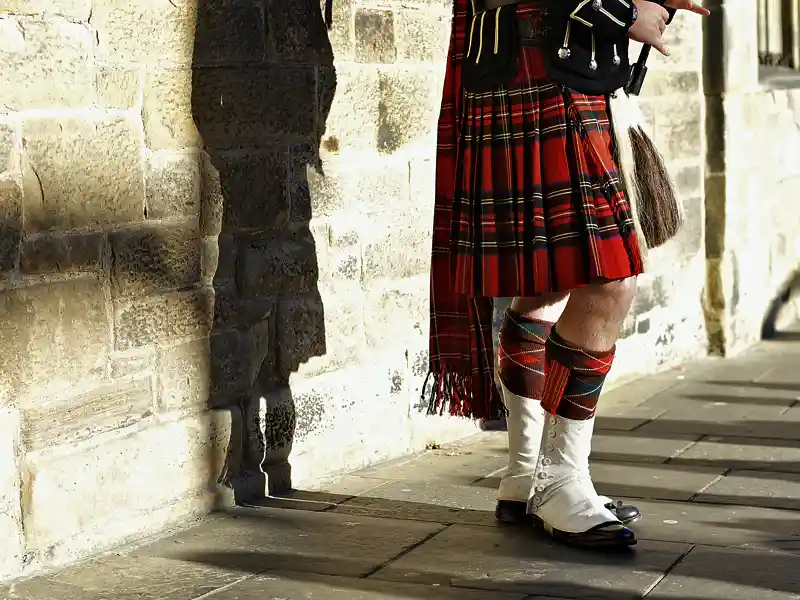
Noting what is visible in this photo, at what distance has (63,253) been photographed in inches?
131

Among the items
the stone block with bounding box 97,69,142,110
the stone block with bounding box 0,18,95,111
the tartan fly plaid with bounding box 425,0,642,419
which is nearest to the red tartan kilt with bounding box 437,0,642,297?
the tartan fly plaid with bounding box 425,0,642,419

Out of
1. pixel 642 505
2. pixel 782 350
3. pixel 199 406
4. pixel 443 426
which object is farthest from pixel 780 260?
pixel 199 406

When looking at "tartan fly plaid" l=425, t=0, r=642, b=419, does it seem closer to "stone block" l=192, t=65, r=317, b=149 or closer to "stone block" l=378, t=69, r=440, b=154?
"stone block" l=192, t=65, r=317, b=149

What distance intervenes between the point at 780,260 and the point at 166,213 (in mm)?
4273

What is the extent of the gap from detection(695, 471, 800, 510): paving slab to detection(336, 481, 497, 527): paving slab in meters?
0.59

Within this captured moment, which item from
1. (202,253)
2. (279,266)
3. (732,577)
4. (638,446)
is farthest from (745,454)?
(202,253)

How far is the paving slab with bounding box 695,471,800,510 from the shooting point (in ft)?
12.6

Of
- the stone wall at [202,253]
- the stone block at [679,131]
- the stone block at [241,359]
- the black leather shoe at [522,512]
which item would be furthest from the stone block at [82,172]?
A: the stone block at [679,131]

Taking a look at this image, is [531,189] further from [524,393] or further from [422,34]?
[422,34]

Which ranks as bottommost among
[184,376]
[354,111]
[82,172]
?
[184,376]

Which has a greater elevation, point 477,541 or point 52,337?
point 52,337

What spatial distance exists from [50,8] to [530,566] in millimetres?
1668

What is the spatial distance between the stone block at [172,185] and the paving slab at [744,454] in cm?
170

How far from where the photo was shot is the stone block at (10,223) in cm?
316
